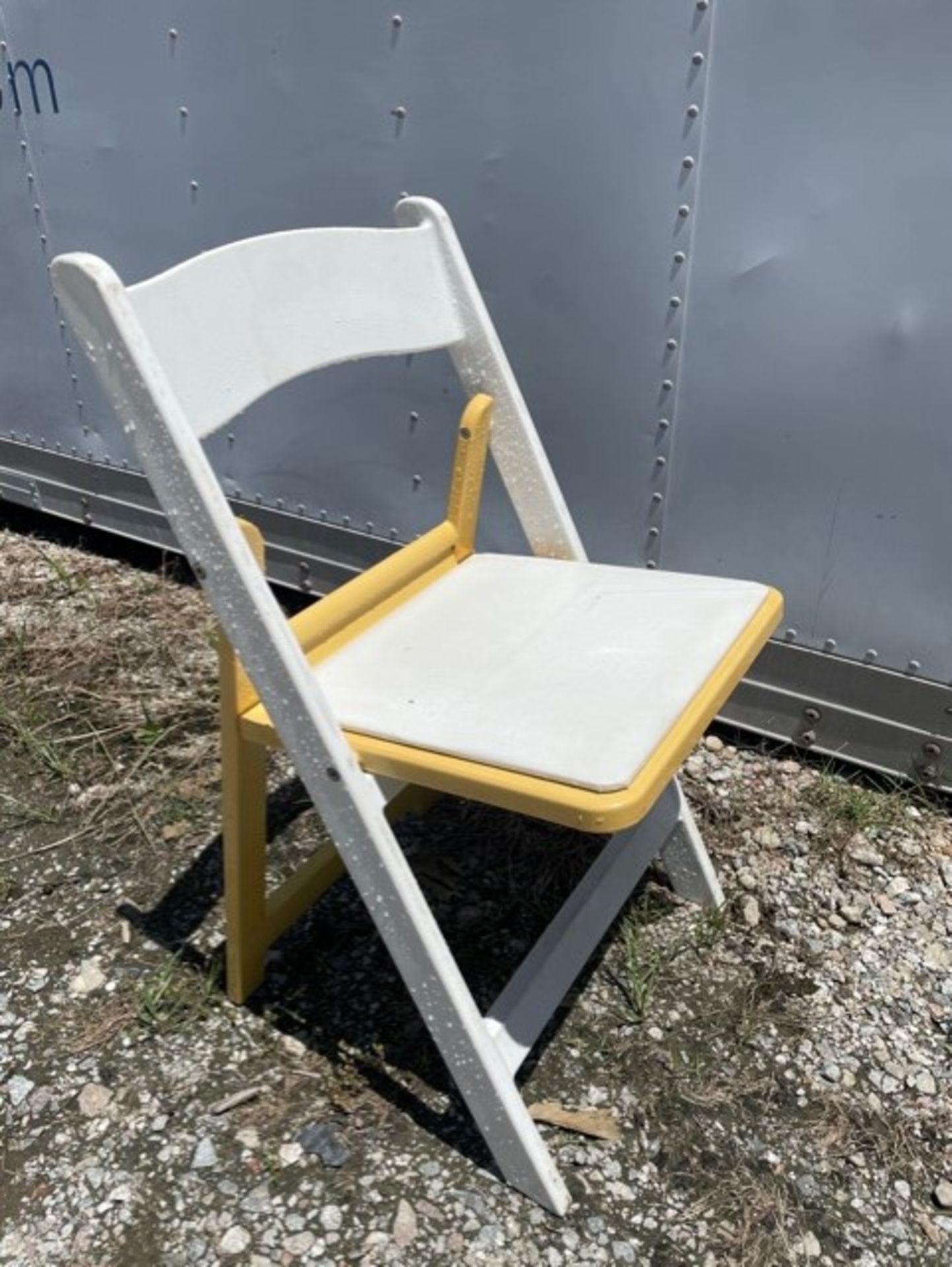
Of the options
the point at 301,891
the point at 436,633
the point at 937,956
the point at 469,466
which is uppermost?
the point at 469,466

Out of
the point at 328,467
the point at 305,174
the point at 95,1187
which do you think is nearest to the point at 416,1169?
the point at 95,1187

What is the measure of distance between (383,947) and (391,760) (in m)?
0.66

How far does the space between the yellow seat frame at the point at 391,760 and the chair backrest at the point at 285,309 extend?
0.49ft

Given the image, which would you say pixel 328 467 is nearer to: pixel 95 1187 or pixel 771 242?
pixel 771 242

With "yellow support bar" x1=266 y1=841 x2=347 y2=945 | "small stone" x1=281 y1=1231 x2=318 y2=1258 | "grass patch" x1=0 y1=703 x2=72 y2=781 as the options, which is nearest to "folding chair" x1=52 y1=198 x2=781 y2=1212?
"yellow support bar" x1=266 y1=841 x2=347 y2=945

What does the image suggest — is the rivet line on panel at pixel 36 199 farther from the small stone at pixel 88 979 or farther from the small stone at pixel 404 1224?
the small stone at pixel 404 1224

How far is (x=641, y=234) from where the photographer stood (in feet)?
5.89

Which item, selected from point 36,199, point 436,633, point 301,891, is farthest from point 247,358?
point 36,199

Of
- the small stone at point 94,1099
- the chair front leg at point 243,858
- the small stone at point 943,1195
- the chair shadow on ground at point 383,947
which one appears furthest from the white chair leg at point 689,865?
the small stone at point 94,1099

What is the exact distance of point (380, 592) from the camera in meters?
1.49

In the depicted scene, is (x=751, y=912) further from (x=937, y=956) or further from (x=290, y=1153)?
(x=290, y=1153)

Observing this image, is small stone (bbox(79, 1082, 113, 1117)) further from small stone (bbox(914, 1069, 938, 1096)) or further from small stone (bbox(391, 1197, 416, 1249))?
small stone (bbox(914, 1069, 938, 1096))

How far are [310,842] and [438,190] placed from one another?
116 centimetres

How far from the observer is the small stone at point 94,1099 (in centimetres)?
146
